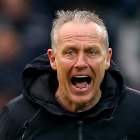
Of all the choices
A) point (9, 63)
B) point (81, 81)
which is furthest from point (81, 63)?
point (9, 63)

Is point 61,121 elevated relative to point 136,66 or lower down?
elevated

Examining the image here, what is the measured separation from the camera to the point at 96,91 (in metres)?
2.96

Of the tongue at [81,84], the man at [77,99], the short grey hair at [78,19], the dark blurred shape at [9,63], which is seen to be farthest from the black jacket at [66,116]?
the dark blurred shape at [9,63]

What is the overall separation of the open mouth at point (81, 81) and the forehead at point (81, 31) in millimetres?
199

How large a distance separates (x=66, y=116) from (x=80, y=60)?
1.00ft

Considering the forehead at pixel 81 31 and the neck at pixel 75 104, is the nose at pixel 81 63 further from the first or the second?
the neck at pixel 75 104

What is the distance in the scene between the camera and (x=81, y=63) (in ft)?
9.16

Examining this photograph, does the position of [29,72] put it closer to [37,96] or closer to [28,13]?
[37,96]

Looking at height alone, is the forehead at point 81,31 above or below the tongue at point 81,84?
above

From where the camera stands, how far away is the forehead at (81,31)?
9.48ft

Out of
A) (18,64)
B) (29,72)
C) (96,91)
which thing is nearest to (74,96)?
(96,91)

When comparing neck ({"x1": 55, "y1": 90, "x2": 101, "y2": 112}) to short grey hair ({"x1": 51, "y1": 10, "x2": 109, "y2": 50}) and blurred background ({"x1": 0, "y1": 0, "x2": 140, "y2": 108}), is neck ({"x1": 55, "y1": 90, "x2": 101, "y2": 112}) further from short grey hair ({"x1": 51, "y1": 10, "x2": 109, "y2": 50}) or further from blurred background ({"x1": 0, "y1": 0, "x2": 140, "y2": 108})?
blurred background ({"x1": 0, "y1": 0, "x2": 140, "y2": 108})

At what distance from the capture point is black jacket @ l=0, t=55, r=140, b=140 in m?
2.90

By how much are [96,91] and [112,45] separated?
169 cm
